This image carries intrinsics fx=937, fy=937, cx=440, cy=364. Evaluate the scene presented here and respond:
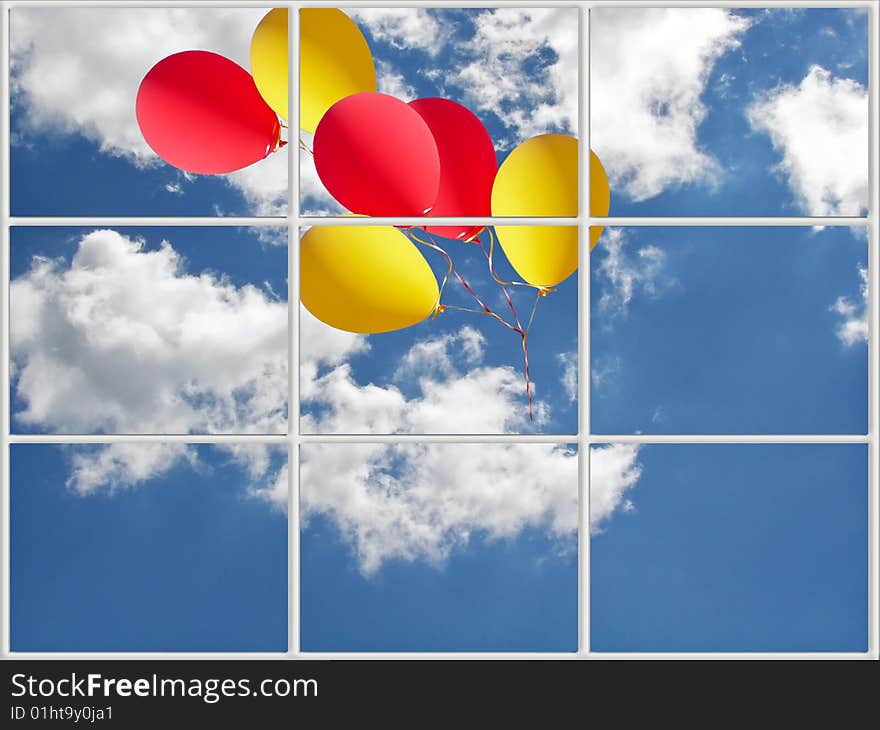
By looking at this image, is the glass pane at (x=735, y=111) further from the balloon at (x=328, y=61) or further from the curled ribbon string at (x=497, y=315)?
the balloon at (x=328, y=61)

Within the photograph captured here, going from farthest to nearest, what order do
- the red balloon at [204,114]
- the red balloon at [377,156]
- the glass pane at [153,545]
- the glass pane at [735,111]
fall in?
1. the glass pane at [153,545]
2. the glass pane at [735,111]
3. the red balloon at [204,114]
4. the red balloon at [377,156]

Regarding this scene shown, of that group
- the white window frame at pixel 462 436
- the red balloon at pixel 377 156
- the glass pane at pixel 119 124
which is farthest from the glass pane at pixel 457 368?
the white window frame at pixel 462 436

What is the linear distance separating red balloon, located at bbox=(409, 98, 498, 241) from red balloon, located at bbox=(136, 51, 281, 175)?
55 centimetres

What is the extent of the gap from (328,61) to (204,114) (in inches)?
17.8

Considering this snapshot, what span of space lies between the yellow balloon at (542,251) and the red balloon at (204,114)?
2.88 feet

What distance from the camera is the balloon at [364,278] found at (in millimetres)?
3072

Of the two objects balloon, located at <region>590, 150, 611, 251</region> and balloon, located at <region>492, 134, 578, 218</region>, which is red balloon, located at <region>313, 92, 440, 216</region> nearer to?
balloon, located at <region>492, 134, 578, 218</region>

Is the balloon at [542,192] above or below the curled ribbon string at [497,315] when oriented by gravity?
above

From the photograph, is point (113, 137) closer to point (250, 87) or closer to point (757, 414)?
point (250, 87)

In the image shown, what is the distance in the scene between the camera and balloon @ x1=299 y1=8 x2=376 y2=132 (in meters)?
3.00

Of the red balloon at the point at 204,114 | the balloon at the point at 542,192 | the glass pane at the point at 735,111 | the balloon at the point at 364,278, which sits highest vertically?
the glass pane at the point at 735,111

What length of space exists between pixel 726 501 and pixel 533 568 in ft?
3.56

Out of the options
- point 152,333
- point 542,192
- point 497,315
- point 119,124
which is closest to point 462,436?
point 542,192

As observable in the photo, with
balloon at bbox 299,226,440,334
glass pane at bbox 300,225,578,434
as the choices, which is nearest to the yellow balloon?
balloon at bbox 299,226,440,334
